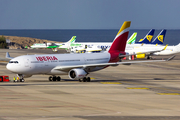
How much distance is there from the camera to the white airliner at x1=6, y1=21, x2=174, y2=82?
48.7m

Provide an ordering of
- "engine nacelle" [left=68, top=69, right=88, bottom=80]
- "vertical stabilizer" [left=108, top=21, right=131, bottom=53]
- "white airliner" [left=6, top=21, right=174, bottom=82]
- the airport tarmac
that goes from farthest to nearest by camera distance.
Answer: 1. "vertical stabilizer" [left=108, top=21, right=131, bottom=53]
2. "engine nacelle" [left=68, top=69, right=88, bottom=80]
3. "white airliner" [left=6, top=21, right=174, bottom=82]
4. the airport tarmac

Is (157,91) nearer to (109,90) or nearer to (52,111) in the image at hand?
(109,90)

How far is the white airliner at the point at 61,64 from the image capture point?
48.7 m

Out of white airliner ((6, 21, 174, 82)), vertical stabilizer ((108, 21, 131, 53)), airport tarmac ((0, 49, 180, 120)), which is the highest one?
vertical stabilizer ((108, 21, 131, 53))

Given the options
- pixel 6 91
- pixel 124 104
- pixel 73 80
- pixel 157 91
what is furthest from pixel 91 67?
pixel 124 104

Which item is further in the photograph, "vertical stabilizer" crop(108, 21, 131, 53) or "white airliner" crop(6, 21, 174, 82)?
"vertical stabilizer" crop(108, 21, 131, 53)

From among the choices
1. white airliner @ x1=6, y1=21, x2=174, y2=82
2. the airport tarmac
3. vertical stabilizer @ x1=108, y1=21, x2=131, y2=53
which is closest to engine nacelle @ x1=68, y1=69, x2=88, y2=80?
white airliner @ x1=6, y1=21, x2=174, y2=82

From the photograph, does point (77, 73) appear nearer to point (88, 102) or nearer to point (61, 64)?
Answer: point (61, 64)

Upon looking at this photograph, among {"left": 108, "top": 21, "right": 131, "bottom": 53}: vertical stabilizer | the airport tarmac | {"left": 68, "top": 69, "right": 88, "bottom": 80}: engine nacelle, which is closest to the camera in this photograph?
the airport tarmac

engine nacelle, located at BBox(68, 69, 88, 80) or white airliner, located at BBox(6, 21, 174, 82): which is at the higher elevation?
white airliner, located at BBox(6, 21, 174, 82)

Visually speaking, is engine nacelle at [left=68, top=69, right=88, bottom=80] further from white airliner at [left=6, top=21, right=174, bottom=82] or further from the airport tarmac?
the airport tarmac

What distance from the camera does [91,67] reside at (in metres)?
54.1

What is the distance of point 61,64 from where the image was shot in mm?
51969

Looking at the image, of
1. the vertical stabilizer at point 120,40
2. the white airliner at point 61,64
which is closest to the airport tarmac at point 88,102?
the white airliner at point 61,64
